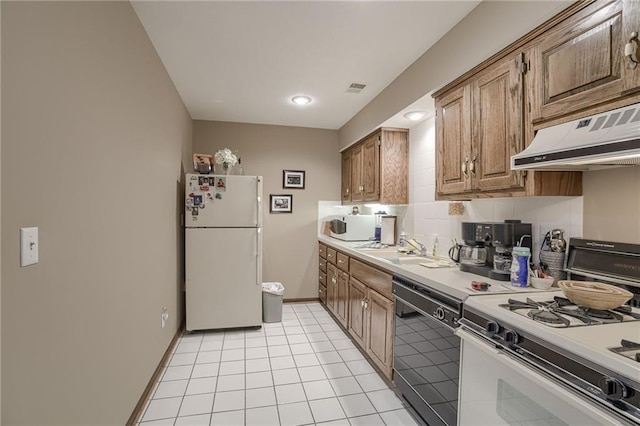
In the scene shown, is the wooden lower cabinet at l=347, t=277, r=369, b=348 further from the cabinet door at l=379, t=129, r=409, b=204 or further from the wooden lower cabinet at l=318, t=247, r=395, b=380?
the cabinet door at l=379, t=129, r=409, b=204

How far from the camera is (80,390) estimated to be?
4.35ft

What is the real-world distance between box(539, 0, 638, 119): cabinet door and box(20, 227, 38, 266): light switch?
6.91 ft

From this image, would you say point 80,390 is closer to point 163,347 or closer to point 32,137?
point 32,137

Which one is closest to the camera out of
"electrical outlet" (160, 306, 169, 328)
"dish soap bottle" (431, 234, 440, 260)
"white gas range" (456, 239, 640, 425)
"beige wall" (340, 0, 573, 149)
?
"white gas range" (456, 239, 640, 425)

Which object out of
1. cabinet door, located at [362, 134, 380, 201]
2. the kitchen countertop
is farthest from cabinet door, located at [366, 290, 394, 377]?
cabinet door, located at [362, 134, 380, 201]

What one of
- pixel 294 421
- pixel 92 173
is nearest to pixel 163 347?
pixel 294 421

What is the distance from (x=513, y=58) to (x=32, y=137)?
2.12 m

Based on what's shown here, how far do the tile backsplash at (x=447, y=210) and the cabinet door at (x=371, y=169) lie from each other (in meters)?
0.34

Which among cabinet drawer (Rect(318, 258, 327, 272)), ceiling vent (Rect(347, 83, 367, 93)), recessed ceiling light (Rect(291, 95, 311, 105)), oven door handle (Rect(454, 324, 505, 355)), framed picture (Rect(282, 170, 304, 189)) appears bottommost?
cabinet drawer (Rect(318, 258, 327, 272))

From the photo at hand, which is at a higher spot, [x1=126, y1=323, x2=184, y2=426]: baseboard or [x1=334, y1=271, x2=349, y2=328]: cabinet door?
[x1=334, y1=271, x2=349, y2=328]: cabinet door

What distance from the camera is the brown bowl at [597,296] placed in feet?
3.91

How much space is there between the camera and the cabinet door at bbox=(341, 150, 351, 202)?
14.1 feet

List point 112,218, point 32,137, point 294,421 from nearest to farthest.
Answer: point 32,137 < point 112,218 < point 294,421

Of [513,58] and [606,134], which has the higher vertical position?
[513,58]
